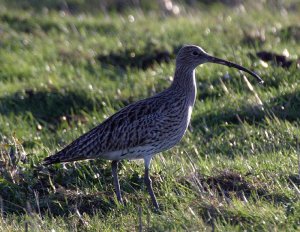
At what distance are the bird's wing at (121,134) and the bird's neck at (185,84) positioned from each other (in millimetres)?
290

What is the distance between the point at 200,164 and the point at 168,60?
4147 mm

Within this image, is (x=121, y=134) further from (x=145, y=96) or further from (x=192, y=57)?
(x=145, y=96)

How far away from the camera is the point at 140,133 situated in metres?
8.33

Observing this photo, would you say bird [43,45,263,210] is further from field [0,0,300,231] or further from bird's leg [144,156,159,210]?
field [0,0,300,231]

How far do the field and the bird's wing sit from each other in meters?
0.27

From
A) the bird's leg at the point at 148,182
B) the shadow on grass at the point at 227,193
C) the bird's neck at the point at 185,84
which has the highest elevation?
the bird's neck at the point at 185,84

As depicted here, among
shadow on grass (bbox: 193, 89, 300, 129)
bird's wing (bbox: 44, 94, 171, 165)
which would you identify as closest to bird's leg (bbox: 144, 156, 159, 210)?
bird's wing (bbox: 44, 94, 171, 165)

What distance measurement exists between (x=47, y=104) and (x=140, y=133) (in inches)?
130

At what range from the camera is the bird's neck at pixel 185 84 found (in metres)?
8.55

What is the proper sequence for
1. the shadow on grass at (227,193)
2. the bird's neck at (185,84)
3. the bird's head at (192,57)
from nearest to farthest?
the shadow on grass at (227,193)
the bird's neck at (185,84)
the bird's head at (192,57)

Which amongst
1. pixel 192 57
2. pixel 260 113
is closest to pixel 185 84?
pixel 192 57

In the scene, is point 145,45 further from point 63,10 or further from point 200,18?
point 63,10

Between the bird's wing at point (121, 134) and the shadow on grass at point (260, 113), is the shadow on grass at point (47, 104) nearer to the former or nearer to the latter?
the shadow on grass at point (260, 113)

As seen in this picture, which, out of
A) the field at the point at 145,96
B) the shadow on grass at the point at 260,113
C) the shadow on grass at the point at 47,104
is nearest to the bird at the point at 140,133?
the field at the point at 145,96
